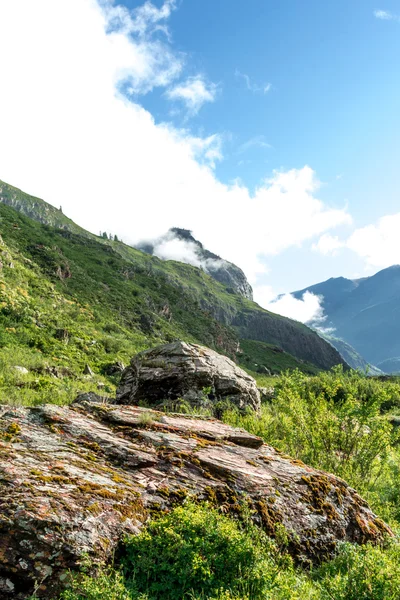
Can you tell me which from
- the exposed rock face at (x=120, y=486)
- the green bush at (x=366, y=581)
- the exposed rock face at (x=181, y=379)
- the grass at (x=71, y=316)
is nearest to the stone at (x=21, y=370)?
the grass at (x=71, y=316)


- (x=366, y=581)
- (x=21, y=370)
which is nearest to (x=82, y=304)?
(x=21, y=370)

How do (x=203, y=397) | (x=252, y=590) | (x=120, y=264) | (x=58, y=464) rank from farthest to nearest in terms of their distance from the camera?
(x=120, y=264) → (x=203, y=397) → (x=58, y=464) → (x=252, y=590)

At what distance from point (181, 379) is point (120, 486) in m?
7.68

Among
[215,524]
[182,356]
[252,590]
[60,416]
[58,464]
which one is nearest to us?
[252,590]

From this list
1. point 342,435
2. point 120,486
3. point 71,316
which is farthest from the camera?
point 71,316

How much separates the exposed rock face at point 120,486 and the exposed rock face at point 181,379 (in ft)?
14.4

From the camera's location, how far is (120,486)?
15.1 ft

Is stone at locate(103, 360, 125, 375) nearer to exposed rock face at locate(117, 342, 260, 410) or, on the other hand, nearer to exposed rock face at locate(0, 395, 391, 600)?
exposed rock face at locate(117, 342, 260, 410)

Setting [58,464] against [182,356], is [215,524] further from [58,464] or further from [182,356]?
[182,356]

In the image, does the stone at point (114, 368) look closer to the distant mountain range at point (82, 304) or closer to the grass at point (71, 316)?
the grass at point (71, 316)

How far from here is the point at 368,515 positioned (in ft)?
20.6

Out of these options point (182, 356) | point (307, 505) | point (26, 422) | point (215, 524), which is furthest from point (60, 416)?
point (182, 356)

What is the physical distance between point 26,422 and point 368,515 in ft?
20.1

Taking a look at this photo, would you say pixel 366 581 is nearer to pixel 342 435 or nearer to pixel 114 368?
pixel 342 435
